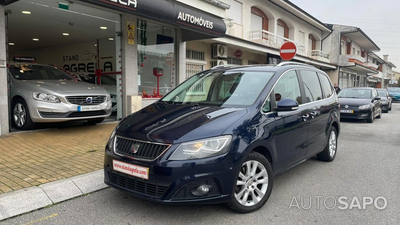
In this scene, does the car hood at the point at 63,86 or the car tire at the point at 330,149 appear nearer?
the car tire at the point at 330,149

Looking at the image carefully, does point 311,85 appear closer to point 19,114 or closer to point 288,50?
point 288,50

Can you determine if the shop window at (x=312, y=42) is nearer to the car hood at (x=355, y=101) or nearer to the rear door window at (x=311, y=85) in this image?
the car hood at (x=355, y=101)

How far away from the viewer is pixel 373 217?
11.0 feet

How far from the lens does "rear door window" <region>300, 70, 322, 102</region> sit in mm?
4886

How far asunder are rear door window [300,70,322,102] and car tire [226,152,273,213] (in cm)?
183

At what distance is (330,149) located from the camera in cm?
566

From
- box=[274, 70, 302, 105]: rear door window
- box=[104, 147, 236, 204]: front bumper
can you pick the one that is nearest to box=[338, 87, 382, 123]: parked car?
box=[274, 70, 302, 105]: rear door window

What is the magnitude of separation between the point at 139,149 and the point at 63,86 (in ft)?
16.0

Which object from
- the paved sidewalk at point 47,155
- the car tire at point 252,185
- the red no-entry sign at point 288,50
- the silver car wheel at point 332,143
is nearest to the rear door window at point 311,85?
the silver car wheel at point 332,143

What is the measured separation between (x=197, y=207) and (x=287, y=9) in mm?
20708

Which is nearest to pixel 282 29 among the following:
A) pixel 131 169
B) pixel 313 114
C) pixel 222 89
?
pixel 313 114

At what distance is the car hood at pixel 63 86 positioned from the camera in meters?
6.84

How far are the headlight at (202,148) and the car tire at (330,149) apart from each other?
10.5 feet

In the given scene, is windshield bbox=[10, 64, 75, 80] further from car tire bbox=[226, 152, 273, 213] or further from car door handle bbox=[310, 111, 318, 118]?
car door handle bbox=[310, 111, 318, 118]
